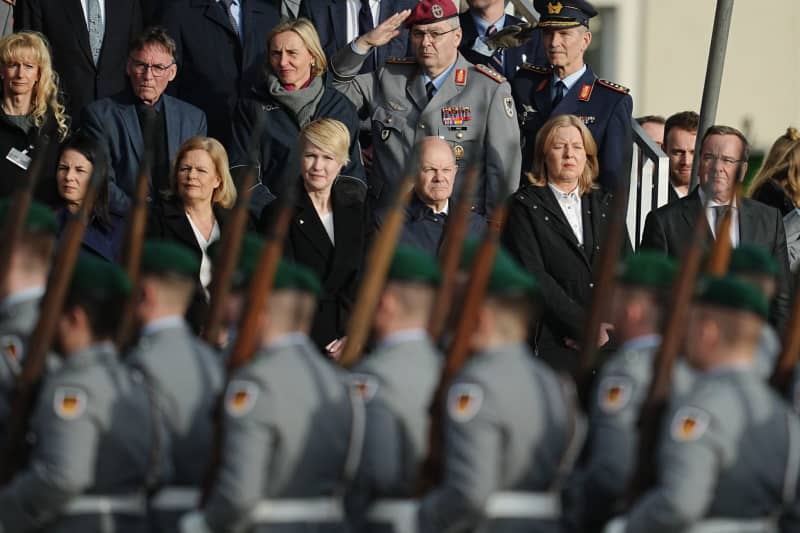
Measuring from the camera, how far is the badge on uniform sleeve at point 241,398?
5.89 meters

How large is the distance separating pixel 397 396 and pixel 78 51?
4.65 metres

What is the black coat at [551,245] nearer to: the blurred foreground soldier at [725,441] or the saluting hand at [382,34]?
the saluting hand at [382,34]

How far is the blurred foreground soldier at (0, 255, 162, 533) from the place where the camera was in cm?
597

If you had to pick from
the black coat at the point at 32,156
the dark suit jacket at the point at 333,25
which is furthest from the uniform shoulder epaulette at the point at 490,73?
the black coat at the point at 32,156

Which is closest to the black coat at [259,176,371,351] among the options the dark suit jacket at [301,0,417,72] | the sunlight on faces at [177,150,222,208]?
the sunlight on faces at [177,150,222,208]

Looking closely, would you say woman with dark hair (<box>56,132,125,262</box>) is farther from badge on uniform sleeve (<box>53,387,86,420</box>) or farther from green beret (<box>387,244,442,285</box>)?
badge on uniform sleeve (<box>53,387,86,420</box>)

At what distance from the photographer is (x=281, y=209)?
653 cm

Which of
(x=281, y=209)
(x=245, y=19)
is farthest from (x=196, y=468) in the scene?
(x=245, y=19)

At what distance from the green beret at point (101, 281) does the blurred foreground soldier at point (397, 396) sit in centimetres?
78

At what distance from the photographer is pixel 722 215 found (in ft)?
30.0

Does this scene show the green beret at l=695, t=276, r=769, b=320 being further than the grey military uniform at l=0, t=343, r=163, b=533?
No

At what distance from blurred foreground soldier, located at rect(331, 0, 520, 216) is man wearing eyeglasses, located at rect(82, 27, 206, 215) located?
0.94m

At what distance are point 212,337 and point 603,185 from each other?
321 cm

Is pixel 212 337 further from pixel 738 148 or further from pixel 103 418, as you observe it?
pixel 738 148
